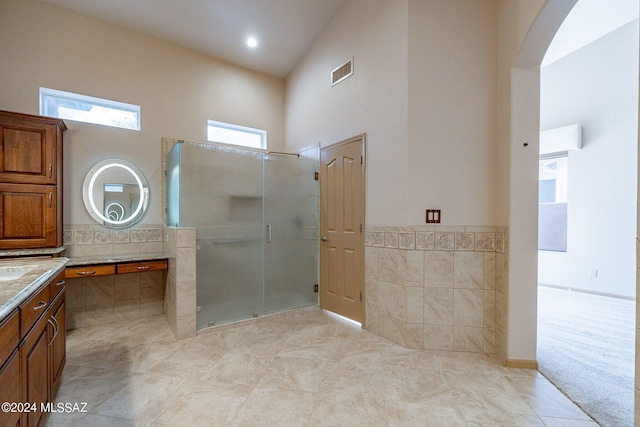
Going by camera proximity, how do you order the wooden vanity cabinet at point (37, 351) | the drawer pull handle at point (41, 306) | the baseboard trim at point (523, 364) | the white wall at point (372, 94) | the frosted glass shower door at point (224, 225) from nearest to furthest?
the wooden vanity cabinet at point (37, 351) → the drawer pull handle at point (41, 306) → the baseboard trim at point (523, 364) → the white wall at point (372, 94) → the frosted glass shower door at point (224, 225)

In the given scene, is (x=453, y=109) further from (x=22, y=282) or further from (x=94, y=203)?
(x=94, y=203)

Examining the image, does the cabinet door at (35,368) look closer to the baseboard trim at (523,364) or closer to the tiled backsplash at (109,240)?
the tiled backsplash at (109,240)

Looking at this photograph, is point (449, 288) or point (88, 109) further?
point (88, 109)

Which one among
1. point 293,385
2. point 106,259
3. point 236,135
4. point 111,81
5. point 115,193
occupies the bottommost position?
point 293,385

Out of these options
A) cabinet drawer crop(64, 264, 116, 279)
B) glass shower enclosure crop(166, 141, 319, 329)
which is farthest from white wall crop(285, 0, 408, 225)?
cabinet drawer crop(64, 264, 116, 279)

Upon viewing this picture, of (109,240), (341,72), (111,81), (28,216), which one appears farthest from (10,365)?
(341,72)

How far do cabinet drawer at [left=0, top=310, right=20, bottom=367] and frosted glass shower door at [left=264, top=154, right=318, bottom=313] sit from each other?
2317 millimetres

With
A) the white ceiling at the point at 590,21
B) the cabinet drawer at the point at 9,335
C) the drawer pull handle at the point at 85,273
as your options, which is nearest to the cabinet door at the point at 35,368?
the cabinet drawer at the point at 9,335

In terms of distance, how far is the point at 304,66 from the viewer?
3.93m

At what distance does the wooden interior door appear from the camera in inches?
119

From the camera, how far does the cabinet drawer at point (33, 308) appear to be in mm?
1155

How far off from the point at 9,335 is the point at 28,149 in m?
2.37

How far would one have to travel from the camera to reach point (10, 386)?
1031 millimetres

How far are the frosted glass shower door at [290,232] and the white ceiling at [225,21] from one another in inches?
60.8
